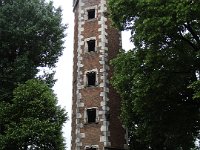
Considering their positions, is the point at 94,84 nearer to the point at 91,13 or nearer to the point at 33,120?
the point at 33,120

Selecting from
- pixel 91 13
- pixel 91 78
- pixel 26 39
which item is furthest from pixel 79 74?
pixel 26 39

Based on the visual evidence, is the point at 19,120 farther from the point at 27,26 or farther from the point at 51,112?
the point at 27,26

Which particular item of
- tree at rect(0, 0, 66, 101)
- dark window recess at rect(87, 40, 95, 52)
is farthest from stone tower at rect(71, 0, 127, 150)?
tree at rect(0, 0, 66, 101)

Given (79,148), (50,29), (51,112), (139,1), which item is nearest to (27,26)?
(50,29)

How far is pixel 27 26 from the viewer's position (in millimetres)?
33969

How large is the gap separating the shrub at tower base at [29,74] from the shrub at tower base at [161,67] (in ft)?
23.7

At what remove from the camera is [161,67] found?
23.0 metres

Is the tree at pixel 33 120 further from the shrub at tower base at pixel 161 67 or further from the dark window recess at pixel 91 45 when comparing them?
the shrub at tower base at pixel 161 67

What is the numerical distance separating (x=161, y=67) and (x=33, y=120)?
36.1ft

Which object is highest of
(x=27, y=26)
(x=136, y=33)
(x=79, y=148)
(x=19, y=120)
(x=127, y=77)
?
(x=27, y=26)

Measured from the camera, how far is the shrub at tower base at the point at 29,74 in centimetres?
2897

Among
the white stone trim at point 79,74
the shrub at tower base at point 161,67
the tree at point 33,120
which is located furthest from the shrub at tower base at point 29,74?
the shrub at tower base at point 161,67

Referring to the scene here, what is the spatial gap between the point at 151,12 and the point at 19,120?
45.4 feet

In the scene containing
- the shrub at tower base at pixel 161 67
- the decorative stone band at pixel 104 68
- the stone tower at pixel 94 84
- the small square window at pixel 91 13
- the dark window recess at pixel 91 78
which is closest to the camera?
the shrub at tower base at pixel 161 67
